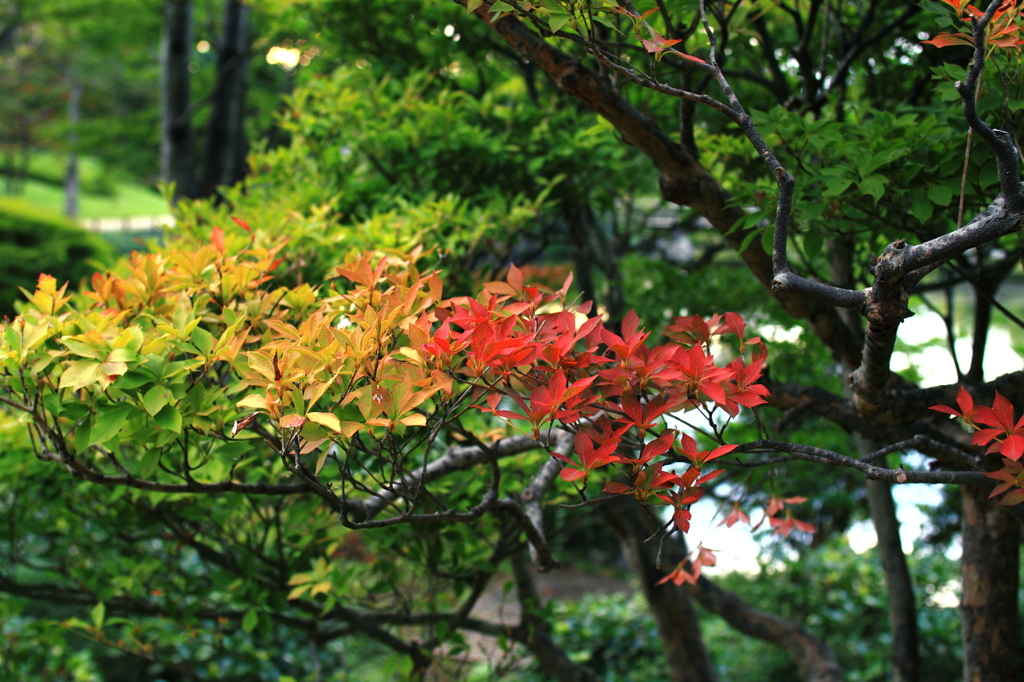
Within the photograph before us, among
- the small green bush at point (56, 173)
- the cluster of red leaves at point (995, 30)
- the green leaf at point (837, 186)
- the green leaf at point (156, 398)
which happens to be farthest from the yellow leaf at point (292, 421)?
the small green bush at point (56, 173)

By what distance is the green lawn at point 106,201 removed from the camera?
27.4m

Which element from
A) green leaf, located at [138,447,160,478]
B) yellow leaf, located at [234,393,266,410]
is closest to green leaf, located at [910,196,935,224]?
yellow leaf, located at [234,393,266,410]

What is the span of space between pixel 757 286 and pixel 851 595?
2316 mm

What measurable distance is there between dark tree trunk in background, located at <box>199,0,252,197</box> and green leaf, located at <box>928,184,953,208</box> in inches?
226

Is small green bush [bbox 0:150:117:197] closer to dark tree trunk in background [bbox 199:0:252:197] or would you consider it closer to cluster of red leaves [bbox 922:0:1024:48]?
dark tree trunk in background [bbox 199:0:252:197]

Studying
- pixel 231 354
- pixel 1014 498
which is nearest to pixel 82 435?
pixel 231 354

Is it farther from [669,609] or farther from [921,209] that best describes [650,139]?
[669,609]

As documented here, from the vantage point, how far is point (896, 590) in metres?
3.07

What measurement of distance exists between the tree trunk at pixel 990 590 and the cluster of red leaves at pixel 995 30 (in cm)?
139

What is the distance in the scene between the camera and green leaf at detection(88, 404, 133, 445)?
140cm

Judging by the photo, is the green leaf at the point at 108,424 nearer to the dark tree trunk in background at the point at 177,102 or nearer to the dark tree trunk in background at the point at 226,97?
the dark tree trunk in background at the point at 177,102

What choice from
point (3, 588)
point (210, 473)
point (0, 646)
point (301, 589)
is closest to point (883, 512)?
point (301, 589)

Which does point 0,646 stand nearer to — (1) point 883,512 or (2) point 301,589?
(2) point 301,589

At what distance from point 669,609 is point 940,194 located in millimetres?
2366
